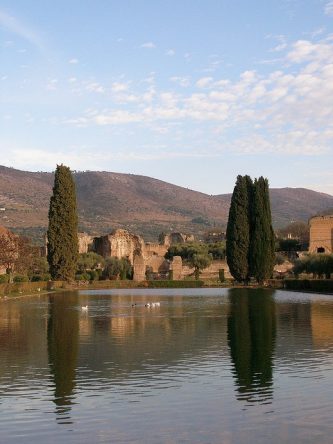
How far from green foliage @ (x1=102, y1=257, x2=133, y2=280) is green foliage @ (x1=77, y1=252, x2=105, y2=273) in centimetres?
190

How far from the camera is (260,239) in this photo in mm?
48094

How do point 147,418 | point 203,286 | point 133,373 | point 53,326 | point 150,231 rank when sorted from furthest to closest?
point 150,231
point 203,286
point 53,326
point 133,373
point 147,418

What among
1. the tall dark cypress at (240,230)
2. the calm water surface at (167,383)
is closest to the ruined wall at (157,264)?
the tall dark cypress at (240,230)

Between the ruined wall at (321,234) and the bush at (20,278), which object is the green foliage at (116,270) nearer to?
the bush at (20,278)

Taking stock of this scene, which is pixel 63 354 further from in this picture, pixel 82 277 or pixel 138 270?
pixel 138 270

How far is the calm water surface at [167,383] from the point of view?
703 cm

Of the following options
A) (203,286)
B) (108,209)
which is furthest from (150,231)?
(203,286)

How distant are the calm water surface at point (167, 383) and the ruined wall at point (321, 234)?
5103cm

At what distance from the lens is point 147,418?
7.54 m

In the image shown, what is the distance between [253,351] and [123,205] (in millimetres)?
139717

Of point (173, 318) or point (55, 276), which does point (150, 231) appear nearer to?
point (55, 276)

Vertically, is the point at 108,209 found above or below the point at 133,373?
above

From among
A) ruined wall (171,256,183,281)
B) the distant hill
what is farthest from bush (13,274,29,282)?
the distant hill

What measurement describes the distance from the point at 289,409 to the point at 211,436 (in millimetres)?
1425
